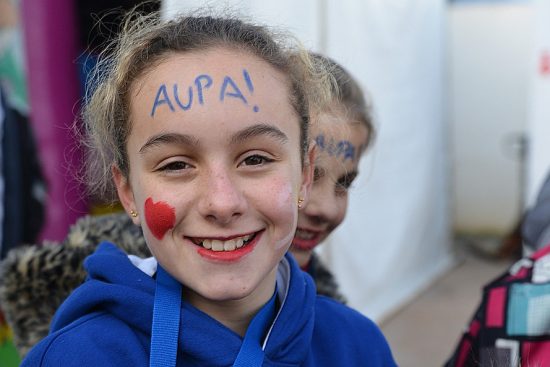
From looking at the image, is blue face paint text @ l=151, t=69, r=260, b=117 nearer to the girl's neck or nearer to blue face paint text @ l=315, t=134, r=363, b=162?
the girl's neck

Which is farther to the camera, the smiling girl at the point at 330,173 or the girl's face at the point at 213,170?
the smiling girl at the point at 330,173

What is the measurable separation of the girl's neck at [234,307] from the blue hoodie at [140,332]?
0.10ft

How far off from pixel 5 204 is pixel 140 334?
2.20m

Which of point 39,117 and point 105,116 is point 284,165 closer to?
point 105,116

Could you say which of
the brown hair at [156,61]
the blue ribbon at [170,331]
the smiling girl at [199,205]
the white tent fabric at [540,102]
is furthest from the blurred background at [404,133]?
the blue ribbon at [170,331]

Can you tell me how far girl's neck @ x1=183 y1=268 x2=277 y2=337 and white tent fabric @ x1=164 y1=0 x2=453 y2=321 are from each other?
2000 mm

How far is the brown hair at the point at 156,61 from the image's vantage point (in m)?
1.29

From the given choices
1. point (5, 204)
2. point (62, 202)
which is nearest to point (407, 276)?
point (62, 202)

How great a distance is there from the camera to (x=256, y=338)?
1.29m

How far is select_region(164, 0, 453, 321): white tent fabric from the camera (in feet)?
13.1

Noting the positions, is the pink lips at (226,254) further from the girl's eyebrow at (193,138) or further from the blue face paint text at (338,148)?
the blue face paint text at (338,148)

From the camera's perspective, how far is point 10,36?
134 inches

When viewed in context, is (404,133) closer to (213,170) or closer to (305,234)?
(305,234)

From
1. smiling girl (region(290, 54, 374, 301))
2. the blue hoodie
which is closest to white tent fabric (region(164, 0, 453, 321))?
smiling girl (region(290, 54, 374, 301))
